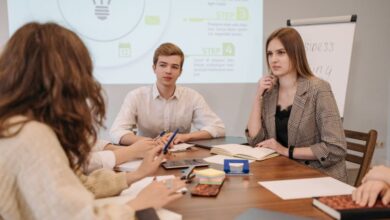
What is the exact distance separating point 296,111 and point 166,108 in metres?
0.89

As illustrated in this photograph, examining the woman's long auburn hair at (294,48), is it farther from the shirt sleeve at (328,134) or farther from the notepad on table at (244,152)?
the notepad on table at (244,152)

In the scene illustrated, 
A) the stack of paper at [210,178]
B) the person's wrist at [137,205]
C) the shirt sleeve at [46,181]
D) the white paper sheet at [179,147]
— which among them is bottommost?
the white paper sheet at [179,147]

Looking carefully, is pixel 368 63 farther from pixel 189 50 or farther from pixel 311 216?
pixel 311 216

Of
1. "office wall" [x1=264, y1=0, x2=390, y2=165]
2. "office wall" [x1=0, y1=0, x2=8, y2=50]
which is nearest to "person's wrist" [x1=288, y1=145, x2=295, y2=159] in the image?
"office wall" [x1=264, y1=0, x2=390, y2=165]

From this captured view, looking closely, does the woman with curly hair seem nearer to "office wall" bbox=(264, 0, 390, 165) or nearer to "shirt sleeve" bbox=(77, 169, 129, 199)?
"shirt sleeve" bbox=(77, 169, 129, 199)

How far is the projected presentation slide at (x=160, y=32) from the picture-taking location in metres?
2.89

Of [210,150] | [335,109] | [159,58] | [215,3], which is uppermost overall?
[215,3]

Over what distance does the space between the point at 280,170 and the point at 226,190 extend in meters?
0.34

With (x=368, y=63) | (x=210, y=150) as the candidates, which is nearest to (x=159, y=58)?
(x=210, y=150)

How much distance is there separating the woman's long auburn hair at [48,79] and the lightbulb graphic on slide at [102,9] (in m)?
2.21

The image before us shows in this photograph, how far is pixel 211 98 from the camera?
3.25 meters

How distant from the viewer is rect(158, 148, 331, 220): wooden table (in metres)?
0.97

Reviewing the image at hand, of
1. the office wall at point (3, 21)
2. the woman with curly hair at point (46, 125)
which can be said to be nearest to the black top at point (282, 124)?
the woman with curly hair at point (46, 125)

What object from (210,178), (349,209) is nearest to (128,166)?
(210,178)
